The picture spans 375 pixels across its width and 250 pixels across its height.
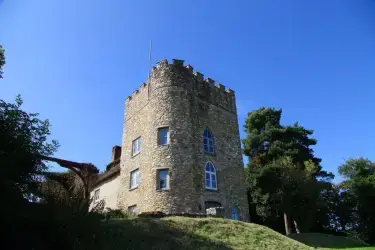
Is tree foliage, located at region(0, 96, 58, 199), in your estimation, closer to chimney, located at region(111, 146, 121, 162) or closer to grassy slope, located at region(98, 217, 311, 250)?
grassy slope, located at region(98, 217, 311, 250)

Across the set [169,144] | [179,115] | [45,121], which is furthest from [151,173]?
[45,121]

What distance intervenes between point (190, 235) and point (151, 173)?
763 centimetres

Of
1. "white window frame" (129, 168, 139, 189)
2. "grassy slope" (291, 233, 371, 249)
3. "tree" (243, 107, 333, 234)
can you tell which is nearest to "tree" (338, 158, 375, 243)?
"tree" (243, 107, 333, 234)

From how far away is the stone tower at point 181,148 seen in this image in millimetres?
17625

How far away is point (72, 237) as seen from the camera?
713 cm

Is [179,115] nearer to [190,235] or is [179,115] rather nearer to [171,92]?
[171,92]

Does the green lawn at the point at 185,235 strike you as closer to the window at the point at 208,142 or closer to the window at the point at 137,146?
the window at the point at 208,142

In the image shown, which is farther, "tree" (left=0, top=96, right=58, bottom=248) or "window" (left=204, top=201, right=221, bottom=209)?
"window" (left=204, top=201, right=221, bottom=209)

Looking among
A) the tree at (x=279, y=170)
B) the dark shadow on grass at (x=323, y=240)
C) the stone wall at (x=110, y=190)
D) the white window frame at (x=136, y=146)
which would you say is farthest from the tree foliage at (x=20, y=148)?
the tree at (x=279, y=170)

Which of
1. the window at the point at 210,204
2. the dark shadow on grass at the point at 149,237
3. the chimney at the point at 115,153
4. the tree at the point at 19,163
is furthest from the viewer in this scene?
the chimney at the point at 115,153

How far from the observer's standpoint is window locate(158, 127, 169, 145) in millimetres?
18719

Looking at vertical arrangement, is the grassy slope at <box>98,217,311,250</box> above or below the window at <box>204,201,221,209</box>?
below

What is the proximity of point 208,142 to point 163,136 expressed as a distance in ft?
10.6

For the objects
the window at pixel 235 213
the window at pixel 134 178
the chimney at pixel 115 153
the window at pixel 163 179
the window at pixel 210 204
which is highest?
the chimney at pixel 115 153
